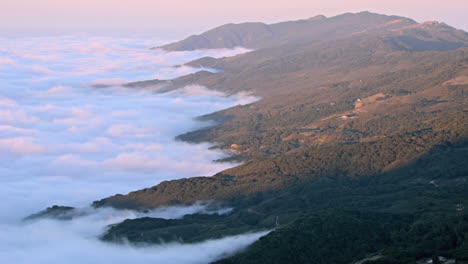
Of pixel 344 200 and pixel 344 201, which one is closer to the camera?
pixel 344 201

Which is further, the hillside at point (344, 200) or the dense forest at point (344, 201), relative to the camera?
the hillside at point (344, 200)

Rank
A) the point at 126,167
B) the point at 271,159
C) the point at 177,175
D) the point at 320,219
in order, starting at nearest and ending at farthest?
the point at 320,219 → the point at 271,159 → the point at 177,175 → the point at 126,167

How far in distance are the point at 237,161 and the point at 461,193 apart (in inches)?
3465

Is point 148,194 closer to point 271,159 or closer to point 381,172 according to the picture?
point 271,159

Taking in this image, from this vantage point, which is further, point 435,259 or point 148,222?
point 148,222

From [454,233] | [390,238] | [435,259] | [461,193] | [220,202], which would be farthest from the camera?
[220,202]

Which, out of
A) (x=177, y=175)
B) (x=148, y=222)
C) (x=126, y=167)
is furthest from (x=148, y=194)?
(x=126, y=167)

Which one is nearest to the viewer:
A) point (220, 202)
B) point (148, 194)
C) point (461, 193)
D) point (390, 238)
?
point (390, 238)

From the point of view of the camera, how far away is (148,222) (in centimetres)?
10838

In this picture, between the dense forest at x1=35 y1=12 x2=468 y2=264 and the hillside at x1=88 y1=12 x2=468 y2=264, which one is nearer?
the dense forest at x1=35 y1=12 x2=468 y2=264

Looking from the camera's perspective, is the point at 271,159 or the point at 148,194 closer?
the point at 148,194

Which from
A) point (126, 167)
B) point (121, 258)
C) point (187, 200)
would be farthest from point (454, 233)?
point (126, 167)

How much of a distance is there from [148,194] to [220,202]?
725 inches

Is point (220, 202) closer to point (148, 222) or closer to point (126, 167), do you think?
point (148, 222)
